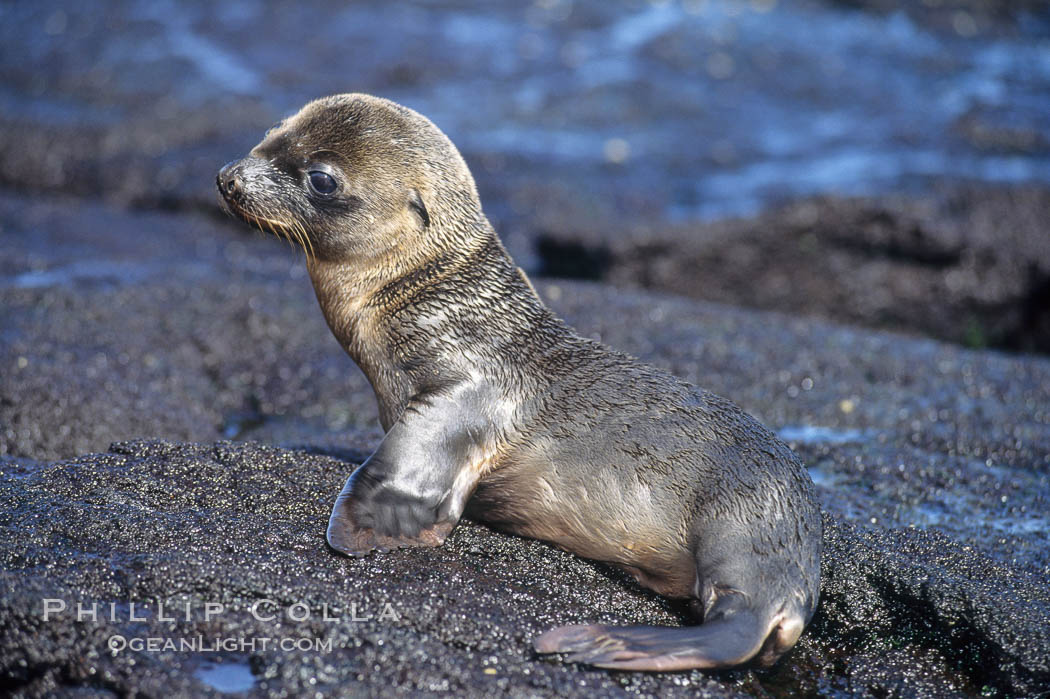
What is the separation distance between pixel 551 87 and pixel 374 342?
11.3 metres

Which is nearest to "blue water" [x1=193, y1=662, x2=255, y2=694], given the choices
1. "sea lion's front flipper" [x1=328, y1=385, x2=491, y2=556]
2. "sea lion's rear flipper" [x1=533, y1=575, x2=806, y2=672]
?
"sea lion's front flipper" [x1=328, y1=385, x2=491, y2=556]

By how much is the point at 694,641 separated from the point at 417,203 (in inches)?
99.5

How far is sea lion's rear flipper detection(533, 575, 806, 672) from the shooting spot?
3.89 m

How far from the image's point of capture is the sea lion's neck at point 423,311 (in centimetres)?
496

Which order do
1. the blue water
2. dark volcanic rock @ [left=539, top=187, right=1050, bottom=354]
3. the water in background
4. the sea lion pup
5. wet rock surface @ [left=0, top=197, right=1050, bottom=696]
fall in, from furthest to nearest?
the water in background, dark volcanic rock @ [left=539, top=187, right=1050, bottom=354], the sea lion pup, wet rock surface @ [left=0, top=197, right=1050, bottom=696], the blue water

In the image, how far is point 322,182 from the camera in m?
5.18

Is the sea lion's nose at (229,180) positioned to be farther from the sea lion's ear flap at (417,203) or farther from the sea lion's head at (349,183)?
the sea lion's ear flap at (417,203)

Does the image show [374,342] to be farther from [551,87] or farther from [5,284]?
[551,87]

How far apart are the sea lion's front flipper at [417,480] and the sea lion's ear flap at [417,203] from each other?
3.19 ft

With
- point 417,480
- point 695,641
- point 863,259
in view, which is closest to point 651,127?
point 863,259

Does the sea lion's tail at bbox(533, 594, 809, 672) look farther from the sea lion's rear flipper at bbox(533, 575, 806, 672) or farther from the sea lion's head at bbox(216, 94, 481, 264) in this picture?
the sea lion's head at bbox(216, 94, 481, 264)

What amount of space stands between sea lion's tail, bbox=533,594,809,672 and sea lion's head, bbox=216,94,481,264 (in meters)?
2.22

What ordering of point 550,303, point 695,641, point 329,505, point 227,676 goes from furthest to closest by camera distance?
point 550,303
point 329,505
point 695,641
point 227,676

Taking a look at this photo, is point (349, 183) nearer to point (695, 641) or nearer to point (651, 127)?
point (695, 641)
